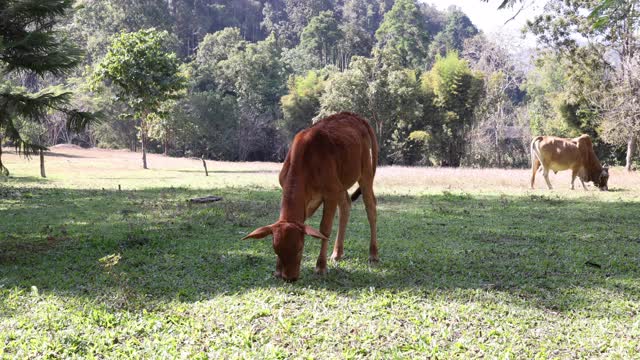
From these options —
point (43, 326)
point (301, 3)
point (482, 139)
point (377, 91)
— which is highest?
point (301, 3)

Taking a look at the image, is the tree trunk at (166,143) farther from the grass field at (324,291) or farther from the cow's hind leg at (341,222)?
the cow's hind leg at (341,222)

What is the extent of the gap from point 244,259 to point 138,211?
6122 mm

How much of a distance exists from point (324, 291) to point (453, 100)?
39228 mm

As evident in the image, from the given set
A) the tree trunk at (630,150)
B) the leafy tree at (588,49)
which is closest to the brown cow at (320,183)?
the leafy tree at (588,49)

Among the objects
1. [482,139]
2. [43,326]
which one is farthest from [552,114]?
[43,326]

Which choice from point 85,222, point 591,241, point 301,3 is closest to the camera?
point 591,241

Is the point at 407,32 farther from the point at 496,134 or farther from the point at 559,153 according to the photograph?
the point at 559,153

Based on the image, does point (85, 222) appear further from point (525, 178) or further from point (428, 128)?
point (428, 128)

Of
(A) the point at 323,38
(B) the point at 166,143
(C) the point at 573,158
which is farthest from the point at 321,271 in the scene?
(A) the point at 323,38

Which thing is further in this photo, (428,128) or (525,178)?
(428,128)

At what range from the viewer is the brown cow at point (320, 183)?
5.32 m

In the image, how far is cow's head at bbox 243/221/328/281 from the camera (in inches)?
206

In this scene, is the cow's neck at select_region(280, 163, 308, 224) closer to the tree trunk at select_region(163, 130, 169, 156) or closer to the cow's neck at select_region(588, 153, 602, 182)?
the cow's neck at select_region(588, 153, 602, 182)

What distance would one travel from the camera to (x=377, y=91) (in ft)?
141
